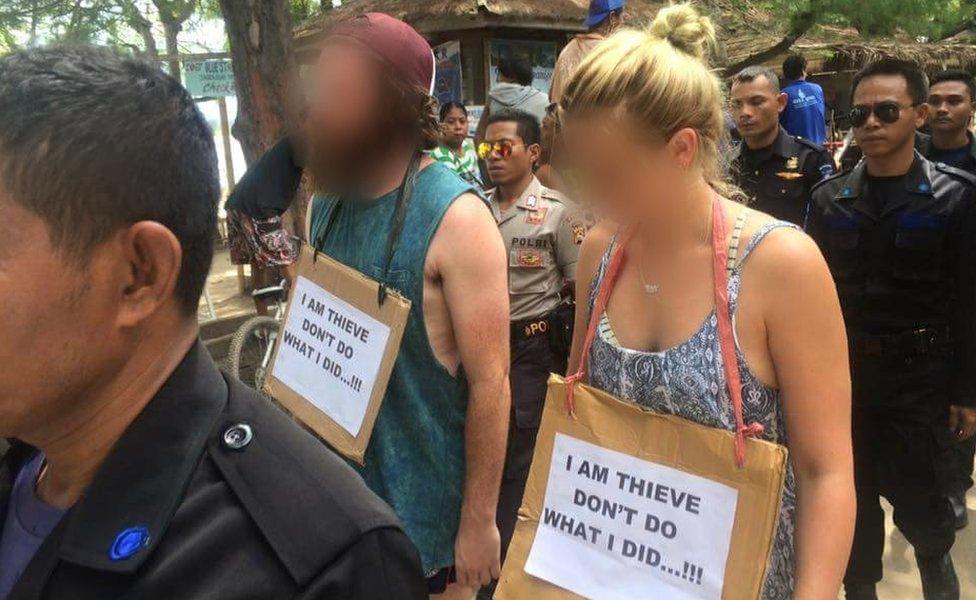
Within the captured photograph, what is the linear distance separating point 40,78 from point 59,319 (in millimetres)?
258

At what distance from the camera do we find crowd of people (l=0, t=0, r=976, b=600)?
2.77ft

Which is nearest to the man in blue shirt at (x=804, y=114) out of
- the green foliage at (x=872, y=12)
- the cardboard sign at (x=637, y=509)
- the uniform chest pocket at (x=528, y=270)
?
the green foliage at (x=872, y=12)

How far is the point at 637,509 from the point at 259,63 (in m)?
4.99

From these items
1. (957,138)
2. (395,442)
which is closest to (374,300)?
(395,442)

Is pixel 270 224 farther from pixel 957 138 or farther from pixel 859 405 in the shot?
pixel 957 138

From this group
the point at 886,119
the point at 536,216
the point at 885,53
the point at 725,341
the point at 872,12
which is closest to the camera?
the point at 725,341

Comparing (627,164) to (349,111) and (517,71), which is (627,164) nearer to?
(349,111)

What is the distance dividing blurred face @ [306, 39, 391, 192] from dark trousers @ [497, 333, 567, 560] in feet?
4.55

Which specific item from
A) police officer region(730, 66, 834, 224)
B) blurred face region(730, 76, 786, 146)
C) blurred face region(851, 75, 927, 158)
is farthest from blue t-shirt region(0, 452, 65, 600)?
blurred face region(730, 76, 786, 146)

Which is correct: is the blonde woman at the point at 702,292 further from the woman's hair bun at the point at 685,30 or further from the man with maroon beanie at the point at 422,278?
the man with maroon beanie at the point at 422,278

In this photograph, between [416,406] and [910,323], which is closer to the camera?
[416,406]

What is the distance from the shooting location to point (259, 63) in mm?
5609

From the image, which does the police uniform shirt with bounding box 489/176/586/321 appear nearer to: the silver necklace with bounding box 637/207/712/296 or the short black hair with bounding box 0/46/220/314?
the silver necklace with bounding box 637/207/712/296

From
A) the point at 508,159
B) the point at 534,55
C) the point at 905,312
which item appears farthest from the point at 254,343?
the point at 534,55
